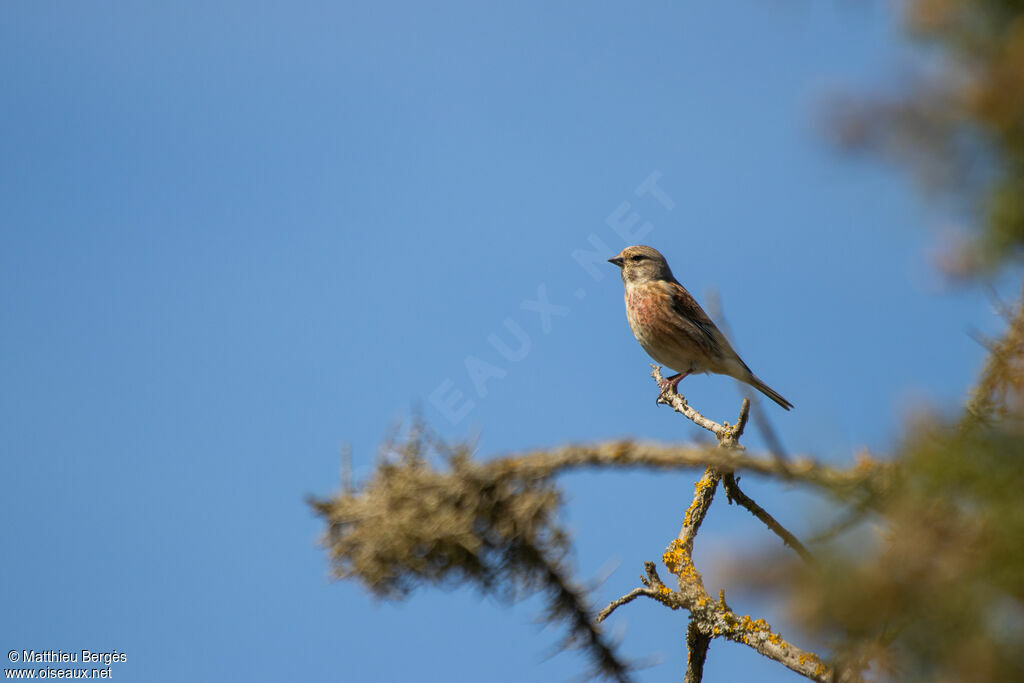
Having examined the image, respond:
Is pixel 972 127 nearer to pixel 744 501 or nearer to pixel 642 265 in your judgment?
pixel 744 501

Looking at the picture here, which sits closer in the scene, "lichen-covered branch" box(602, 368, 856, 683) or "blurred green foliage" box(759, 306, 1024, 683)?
"blurred green foliage" box(759, 306, 1024, 683)

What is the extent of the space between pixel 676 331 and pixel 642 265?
923mm

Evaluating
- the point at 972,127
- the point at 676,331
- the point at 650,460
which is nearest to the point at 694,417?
the point at 650,460

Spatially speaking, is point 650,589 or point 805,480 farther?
→ point 650,589

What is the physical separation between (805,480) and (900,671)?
16.1 inches

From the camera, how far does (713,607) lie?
3.12 m

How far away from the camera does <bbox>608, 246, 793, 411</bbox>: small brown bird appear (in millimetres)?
8266

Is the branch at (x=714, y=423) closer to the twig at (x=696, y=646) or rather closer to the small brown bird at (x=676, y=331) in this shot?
the twig at (x=696, y=646)

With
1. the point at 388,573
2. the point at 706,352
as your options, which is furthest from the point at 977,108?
the point at 706,352

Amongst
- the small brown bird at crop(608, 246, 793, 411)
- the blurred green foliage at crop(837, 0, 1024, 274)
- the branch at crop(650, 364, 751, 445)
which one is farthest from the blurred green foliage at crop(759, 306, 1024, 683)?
the small brown bird at crop(608, 246, 793, 411)

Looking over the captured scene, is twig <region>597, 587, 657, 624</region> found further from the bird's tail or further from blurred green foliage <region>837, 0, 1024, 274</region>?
the bird's tail

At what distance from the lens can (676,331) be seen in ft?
27.2

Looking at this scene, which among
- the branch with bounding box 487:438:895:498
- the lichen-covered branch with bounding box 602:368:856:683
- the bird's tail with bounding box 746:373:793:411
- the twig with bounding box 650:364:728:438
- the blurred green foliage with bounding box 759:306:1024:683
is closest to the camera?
the blurred green foliage with bounding box 759:306:1024:683

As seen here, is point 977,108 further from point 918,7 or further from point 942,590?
point 942,590
